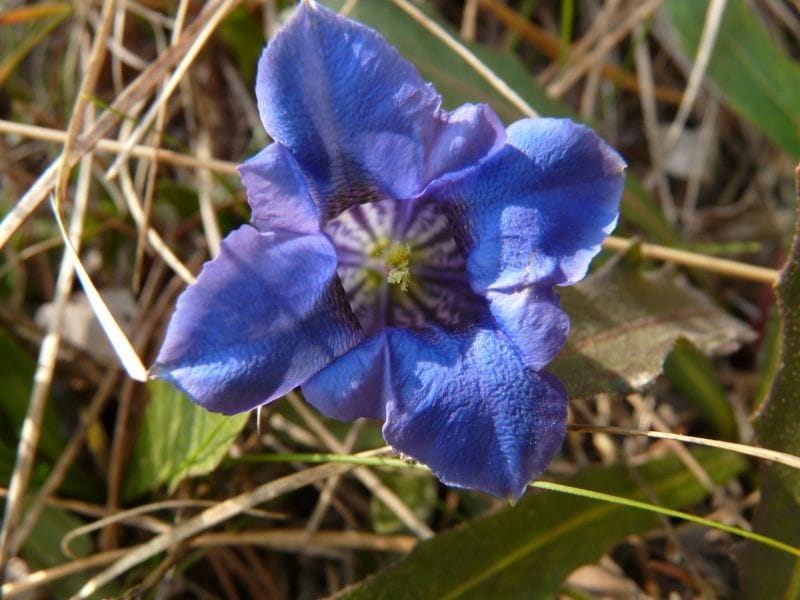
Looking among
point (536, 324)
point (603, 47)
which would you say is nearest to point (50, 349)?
point (536, 324)

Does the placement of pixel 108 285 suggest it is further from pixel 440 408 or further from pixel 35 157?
pixel 440 408

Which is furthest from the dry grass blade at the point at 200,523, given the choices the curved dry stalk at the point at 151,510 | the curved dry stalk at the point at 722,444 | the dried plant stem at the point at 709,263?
the dried plant stem at the point at 709,263

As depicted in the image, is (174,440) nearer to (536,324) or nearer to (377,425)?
(377,425)

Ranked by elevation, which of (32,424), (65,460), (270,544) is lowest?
(270,544)

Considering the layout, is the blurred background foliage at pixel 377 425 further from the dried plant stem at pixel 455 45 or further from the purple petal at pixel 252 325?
the purple petal at pixel 252 325

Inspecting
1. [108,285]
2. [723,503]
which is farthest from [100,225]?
[723,503]

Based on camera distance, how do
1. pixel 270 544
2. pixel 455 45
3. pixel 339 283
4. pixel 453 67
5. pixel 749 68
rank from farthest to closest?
pixel 749 68
pixel 453 67
pixel 455 45
pixel 270 544
pixel 339 283

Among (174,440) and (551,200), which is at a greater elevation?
(551,200)
